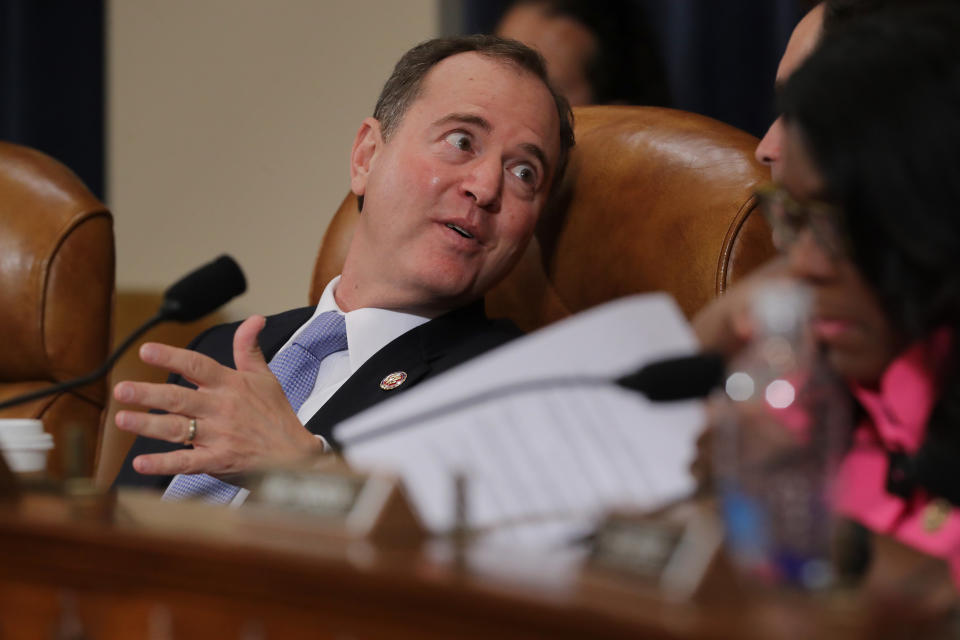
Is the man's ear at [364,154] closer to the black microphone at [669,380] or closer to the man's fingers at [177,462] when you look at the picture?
the man's fingers at [177,462]

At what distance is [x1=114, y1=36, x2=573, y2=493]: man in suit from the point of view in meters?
1.64

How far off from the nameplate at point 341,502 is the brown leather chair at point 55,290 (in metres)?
1.38

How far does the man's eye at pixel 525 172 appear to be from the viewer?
1773 millimetres

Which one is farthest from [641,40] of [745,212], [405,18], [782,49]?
[745,212]

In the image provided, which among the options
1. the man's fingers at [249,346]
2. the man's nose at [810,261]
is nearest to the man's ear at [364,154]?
the man's fingers at [249,346]

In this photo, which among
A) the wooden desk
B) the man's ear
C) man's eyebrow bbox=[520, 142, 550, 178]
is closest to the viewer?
the wooden desk

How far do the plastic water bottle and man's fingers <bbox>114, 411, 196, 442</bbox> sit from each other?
0.76 m

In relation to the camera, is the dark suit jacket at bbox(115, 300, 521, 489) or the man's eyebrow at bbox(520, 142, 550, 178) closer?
the dark suit jacket at bbox(115, 300, 521, 489)

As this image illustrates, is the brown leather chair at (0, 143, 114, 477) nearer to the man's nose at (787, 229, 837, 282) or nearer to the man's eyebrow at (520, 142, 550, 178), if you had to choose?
the man's eyebrow at (520, 142, 550, 178)

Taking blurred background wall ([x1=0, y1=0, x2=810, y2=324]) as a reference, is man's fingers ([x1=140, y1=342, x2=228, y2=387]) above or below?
above

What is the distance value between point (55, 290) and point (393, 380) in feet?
2.84

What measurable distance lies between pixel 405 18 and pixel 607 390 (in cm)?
226

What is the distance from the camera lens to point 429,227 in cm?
170

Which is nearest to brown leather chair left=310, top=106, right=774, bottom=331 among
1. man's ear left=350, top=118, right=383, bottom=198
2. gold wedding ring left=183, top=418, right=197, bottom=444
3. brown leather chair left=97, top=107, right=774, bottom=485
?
brown leather chair left=97, top=107, right=774, bottom=485
